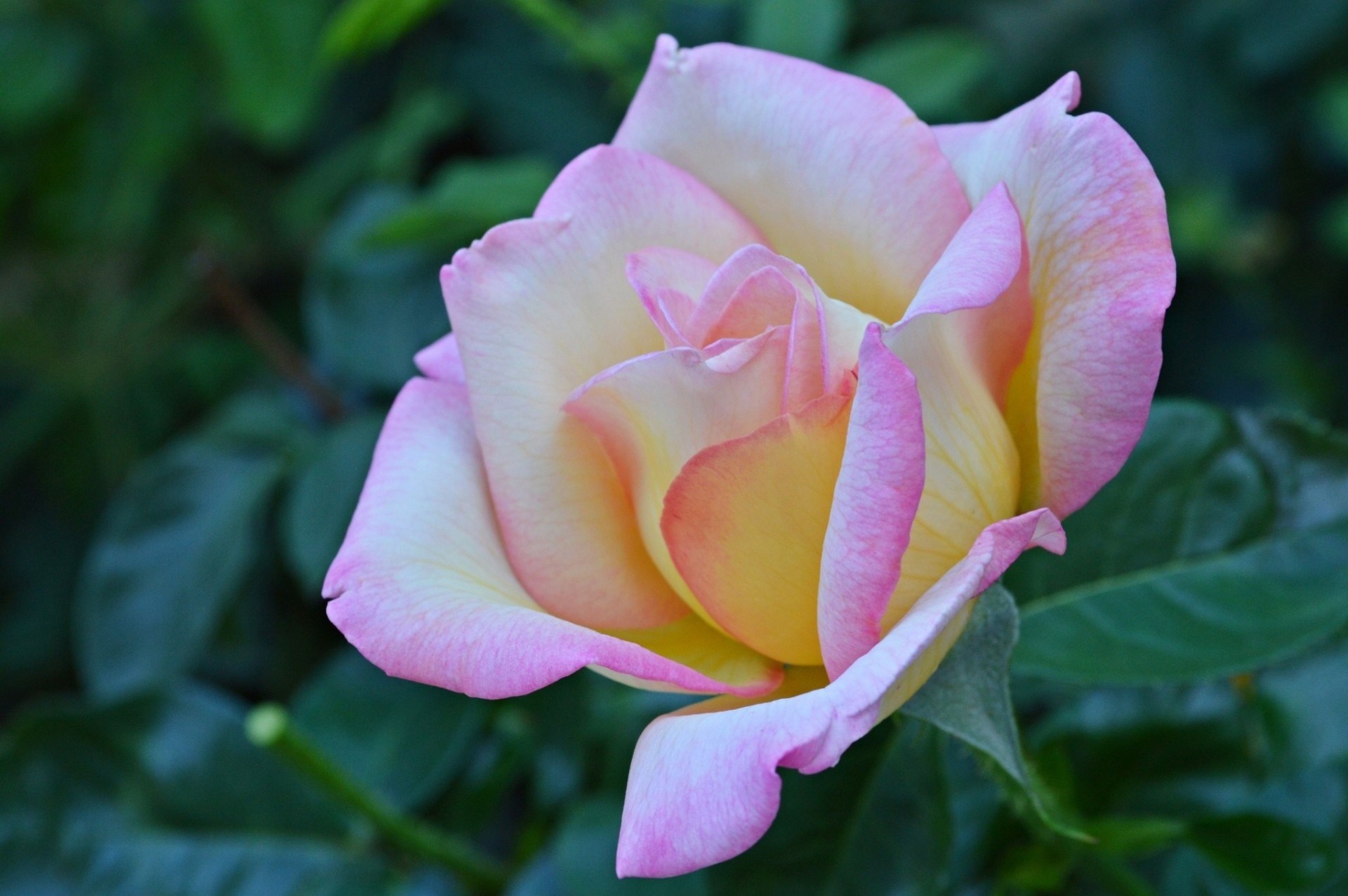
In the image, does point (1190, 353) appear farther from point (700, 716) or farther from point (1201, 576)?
point (700, 716)

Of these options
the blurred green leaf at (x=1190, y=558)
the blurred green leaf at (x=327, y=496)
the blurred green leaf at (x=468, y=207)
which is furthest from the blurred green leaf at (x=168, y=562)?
the blurred green leaf at (x=1190, y=558)

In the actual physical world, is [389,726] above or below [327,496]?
below

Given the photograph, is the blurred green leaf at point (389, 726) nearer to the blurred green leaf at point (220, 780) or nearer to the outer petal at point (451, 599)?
the blurred green leaf at point (220, 780)

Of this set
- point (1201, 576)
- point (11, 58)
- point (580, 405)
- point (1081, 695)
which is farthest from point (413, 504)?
point (11, 58)

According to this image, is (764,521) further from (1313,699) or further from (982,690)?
(1313,699)

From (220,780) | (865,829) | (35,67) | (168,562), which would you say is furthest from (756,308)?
(35,67)

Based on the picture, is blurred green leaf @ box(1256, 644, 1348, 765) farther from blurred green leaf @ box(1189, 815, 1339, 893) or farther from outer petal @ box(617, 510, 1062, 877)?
outer petal @ box(617, 510, 1062, 877)

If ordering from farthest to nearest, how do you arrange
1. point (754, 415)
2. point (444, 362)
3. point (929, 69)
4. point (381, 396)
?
point (381, 396)
point (929, 69)
point (444, 362)
point (754, 415)
